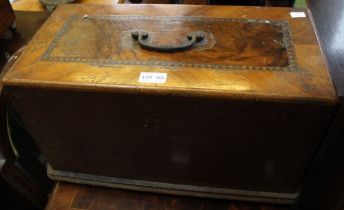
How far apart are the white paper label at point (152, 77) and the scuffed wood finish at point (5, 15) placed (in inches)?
26.7

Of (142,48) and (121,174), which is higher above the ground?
(142,48)

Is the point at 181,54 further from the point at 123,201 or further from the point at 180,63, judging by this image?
the point at 123,201

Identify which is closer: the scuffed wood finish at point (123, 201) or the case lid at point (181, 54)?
the case lid at point (181, 54)

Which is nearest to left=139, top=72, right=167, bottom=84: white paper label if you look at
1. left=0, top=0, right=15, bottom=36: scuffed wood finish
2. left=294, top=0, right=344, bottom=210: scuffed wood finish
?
left=294, top=0, right=344, bottom=210: scuffed wood finish

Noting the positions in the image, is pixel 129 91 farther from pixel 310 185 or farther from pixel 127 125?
pixel 310 185

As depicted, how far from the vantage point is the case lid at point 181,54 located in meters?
0.62

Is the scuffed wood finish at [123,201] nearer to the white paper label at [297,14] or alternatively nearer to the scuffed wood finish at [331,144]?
the scuffed wood finish at [331,144]

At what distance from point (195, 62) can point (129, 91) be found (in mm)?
165

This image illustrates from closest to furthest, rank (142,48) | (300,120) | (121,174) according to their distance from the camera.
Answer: (300,120) < (142,48) < (121,174)

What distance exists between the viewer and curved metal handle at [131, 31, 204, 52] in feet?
2.33

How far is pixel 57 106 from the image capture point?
70 cm

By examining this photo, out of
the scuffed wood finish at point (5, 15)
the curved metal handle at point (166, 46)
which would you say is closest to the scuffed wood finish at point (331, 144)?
the curved metal handle at point (166, 46)

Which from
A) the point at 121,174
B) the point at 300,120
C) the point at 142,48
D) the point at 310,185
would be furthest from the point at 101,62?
the point at 310,185

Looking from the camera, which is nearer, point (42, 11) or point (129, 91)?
point (129, 91)
